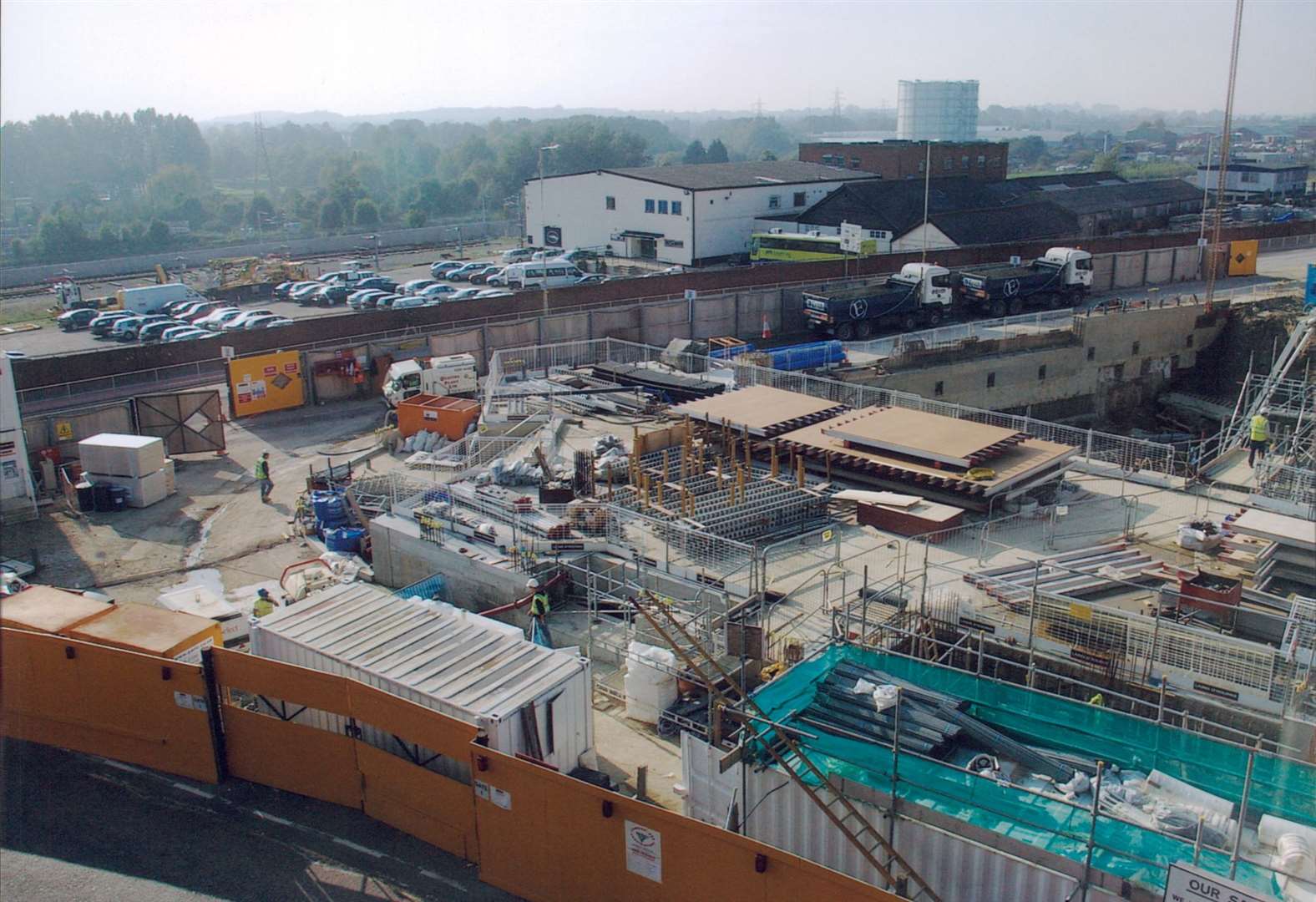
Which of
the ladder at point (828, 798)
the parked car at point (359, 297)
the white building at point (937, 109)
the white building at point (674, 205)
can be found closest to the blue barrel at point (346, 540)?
the ladder at point (828, 798)

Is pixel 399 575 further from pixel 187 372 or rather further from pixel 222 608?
pixel 187 372

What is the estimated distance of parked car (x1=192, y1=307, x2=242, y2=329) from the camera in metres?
37.6

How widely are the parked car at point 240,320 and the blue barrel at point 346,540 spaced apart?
22.0 metres

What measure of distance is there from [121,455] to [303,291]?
92.3 ft

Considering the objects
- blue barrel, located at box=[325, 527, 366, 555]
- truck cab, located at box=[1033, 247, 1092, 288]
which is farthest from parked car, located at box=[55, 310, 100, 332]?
truck cab, located at box=[1033, 247, 1092, 288]

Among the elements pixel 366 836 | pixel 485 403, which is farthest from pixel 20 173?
pixel 366 836

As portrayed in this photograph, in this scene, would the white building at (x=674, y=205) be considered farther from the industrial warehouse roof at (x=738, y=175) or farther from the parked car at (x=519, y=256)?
the parked car at (x=519, y=256)

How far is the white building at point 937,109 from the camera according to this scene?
122 metres

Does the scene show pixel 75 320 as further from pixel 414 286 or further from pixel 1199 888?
pixel 1199 888

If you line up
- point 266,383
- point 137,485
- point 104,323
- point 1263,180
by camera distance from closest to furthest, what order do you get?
point 137,485, point 266,383, point 104,323, point 1263,180

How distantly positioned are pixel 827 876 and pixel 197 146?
125787 millimetres

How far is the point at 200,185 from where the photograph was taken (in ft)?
355

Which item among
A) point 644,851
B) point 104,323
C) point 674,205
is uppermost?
point 674,205

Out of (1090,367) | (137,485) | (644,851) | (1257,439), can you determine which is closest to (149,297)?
(137,485)
